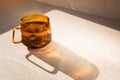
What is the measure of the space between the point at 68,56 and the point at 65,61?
0.03m

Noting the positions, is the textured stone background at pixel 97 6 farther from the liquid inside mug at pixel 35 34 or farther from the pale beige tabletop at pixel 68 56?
the liquid inside mug at pixel 35 34

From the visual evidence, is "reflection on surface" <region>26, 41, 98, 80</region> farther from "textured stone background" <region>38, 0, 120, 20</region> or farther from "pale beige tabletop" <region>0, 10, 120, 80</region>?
"textured stone background" <region>38, 0, 120, 20</region>

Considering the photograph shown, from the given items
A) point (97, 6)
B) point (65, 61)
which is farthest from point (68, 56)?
→ point (97, 6)

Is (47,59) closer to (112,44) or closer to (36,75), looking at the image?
(36,75)

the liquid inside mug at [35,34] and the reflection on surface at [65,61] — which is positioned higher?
the liquid inside mug at [35,34]

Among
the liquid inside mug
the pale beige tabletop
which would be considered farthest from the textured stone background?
the liquid inside mug

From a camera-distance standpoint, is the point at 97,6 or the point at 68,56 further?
the point at 97,6

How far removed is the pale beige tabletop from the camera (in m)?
0.54

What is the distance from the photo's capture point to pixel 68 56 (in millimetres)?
603

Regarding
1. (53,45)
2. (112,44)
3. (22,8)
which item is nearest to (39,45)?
(53,45)

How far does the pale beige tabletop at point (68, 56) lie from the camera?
539mm

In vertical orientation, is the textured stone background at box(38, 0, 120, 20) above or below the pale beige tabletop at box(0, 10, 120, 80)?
above

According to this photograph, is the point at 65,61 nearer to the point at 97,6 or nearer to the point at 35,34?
the point at 35,34

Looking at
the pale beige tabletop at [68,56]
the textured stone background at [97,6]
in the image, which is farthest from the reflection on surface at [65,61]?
the textured stone background at [97,6]
